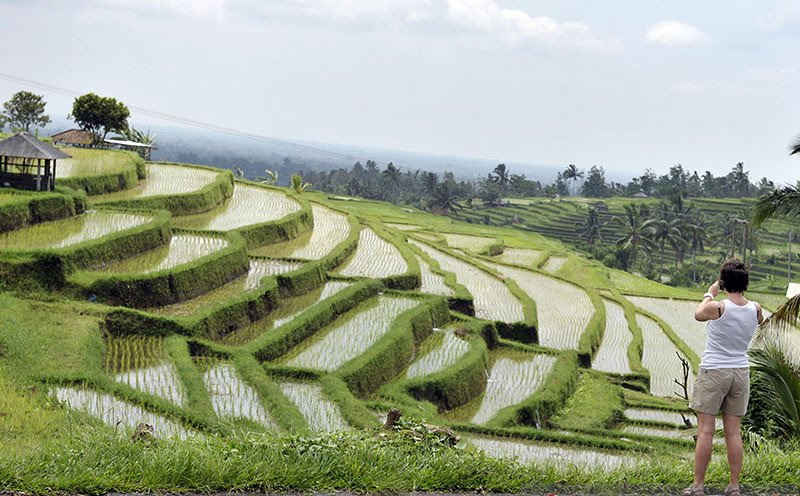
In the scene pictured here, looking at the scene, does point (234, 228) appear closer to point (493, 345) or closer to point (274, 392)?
point (493, 345)

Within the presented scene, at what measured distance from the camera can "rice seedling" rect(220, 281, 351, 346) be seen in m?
14.2

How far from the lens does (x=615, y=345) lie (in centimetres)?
1984

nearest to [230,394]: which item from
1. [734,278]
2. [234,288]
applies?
[234,288]

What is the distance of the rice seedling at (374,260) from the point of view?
20203mm

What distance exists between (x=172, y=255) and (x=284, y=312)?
7.94 ft

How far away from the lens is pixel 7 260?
43.2ft

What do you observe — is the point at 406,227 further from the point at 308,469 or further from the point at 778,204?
the point at 308,469

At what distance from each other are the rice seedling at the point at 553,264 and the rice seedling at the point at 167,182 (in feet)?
37.4

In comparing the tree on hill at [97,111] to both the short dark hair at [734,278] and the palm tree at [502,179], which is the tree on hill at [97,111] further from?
the palm tree at [502,179]

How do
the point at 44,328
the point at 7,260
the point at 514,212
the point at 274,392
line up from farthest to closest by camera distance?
the point at 514,212 → the point at 7,260 → the point at 44,328 → the point at 274,392

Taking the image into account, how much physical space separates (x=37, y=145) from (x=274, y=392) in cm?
907

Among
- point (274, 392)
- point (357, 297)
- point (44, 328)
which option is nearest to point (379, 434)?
point (274, 392)

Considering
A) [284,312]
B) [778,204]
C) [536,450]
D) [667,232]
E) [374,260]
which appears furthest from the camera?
[667,232]

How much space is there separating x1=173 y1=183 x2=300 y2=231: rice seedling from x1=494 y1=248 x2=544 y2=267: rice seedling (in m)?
7.86
